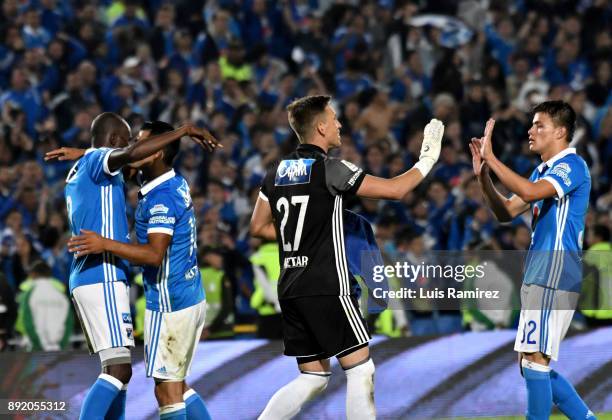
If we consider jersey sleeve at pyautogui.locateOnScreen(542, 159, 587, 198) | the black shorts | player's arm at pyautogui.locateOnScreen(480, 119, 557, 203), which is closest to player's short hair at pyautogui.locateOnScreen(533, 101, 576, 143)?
jersey sleeve at pyautogui.locateOnScreen(542, 159, 587, 198)

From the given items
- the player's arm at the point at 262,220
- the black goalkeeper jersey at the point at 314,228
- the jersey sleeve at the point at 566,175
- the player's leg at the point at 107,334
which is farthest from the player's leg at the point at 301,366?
Answer: the jersey sleeve at the point at 566,175

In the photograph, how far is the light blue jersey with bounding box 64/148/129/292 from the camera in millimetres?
7023

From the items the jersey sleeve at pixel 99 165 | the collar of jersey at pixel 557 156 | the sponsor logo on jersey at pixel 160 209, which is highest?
the jersey sleeve at pixel 99 165

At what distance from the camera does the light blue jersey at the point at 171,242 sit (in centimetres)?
701

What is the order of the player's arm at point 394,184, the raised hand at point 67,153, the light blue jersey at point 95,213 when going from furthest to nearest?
the raised hand at point 67,153
the light blue jersey at point 95,213
the player's arm at point 394,184

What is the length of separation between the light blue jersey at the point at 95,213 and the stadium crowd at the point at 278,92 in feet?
10.3

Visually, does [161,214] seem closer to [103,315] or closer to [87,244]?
[87,244]

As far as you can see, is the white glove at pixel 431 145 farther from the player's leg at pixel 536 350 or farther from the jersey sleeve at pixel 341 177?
the player's leg at pixel 536 350

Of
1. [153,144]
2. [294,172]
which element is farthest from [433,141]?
[153,144]

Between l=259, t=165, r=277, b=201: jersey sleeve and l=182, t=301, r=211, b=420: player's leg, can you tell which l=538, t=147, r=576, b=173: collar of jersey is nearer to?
l=259, t=165, r=277, b=201: jersey sleeve

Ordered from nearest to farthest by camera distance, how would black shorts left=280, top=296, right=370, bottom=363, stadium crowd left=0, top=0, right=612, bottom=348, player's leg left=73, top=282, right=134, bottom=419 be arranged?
black shorts left=280, top=296, right=370, bottom=363, player's leg left=73, top=282, right=134, bottom=419, stadium crowd left=0, top=0, right=612, bottom=348

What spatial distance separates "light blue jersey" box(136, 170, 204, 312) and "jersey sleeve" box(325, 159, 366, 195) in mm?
964

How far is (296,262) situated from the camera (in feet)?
22.1

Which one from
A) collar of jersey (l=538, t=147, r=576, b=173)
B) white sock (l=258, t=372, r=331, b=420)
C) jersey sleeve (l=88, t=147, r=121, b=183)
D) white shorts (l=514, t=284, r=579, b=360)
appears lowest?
white sock (l=258, t=372, r=331, b=420)
